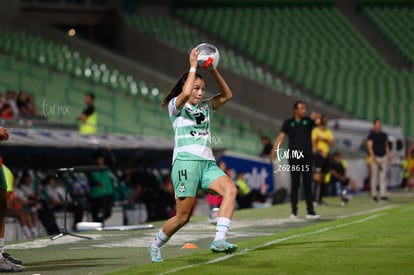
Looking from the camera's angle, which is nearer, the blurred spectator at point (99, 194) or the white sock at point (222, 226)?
the white sock at point (222, 226)

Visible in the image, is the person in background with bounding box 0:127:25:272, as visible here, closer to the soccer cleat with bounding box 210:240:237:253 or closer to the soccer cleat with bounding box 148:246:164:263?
the soccer cleat with bounding box 148:246:164:263

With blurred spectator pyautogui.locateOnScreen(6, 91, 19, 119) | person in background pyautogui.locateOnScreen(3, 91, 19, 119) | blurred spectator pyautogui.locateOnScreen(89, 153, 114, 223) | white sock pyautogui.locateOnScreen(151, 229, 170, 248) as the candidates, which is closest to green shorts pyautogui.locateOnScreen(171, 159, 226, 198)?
white sock pyautogui.locateOnScreen(151, 229, 170, 248)

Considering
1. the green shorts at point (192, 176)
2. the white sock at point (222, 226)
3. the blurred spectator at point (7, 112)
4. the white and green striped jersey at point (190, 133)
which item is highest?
the blurred spectator at point (7, 112)

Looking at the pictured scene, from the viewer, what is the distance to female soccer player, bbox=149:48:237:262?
12422mm

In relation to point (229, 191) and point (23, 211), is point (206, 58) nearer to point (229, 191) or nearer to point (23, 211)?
point (229, 191)

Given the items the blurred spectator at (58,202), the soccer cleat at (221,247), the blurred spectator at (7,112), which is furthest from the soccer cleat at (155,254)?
the blurred spectator at (7,112)

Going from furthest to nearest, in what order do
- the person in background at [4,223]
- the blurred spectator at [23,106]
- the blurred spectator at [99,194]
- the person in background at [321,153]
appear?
the blurred spectator at [23,106]
the person in background at [321,153]
the blurred spectator at [99,194]
the person in background at [4,223]

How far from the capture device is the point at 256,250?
13.9m

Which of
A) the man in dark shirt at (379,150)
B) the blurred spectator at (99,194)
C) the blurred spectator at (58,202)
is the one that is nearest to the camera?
the blurred spectator at (58,202)

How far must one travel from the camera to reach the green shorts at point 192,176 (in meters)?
12.4

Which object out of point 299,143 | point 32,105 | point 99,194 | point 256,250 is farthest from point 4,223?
point 32,105

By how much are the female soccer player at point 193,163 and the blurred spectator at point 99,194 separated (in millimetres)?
10442

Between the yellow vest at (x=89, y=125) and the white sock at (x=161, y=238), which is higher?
the yellow vest at (x=89, y=125)

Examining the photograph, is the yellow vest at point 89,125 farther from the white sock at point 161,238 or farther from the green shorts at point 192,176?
the green shorts at point 192,176
